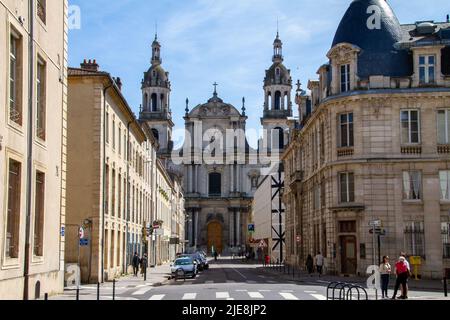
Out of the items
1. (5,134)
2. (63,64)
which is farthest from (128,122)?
(5,134)

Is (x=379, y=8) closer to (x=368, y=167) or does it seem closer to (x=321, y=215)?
(x=368, y=167)

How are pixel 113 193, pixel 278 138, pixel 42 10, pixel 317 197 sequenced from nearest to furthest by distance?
pixel 42 10 → pixel 113 193 → pixel 317 197 → pixel 278 138

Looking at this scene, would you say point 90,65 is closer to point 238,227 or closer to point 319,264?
point 319,264

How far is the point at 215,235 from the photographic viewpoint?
110438 mm

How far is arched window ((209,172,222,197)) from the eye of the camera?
110m

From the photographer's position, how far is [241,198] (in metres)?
110

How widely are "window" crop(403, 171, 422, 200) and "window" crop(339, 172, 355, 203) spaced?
2905 mm

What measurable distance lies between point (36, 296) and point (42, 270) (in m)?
1.09

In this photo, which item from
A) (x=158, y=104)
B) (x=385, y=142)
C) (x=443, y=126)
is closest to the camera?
(x=443, y=126)

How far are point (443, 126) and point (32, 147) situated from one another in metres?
26.3

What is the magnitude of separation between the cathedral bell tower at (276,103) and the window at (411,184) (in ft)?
221

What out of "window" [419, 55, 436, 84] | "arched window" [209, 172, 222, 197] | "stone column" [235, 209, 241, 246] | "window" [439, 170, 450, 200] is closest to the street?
"window" [439, 170, 450, 200]

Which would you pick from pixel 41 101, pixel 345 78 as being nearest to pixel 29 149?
pixel 41 101

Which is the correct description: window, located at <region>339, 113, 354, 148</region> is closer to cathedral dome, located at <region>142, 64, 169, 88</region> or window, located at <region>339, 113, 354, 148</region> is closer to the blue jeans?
the blue jeans
